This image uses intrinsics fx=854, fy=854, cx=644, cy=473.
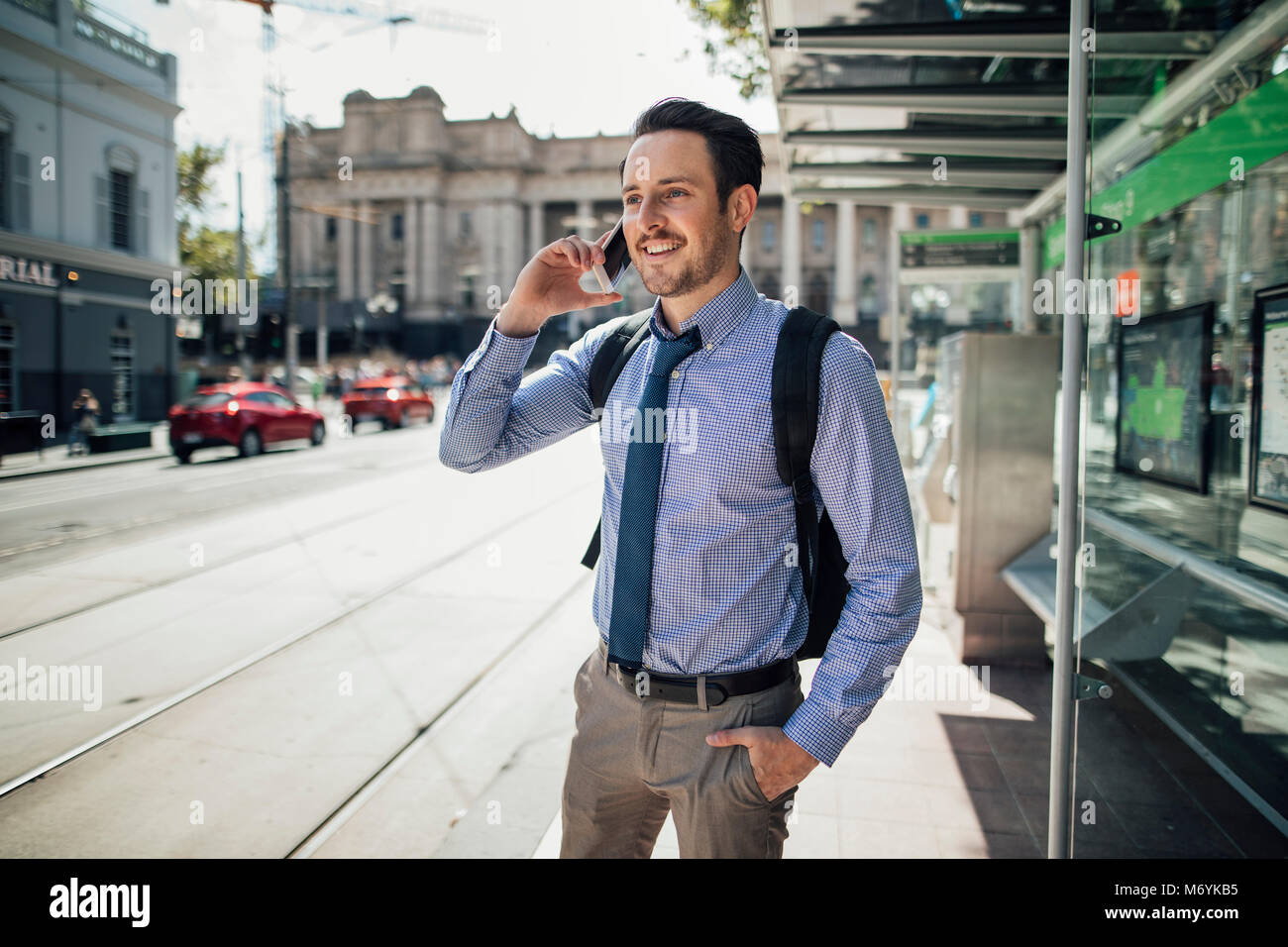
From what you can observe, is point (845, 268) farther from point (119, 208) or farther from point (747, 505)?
point (747, 505)

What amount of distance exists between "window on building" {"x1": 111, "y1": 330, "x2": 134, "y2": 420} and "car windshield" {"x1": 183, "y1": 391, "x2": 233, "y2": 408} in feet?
41.0

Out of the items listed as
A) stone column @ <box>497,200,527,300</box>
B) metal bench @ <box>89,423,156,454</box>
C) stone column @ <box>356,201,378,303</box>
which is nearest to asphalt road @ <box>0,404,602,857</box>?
metal bench @ <box>89,423,156,454</box>

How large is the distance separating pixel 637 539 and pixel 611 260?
0.67 metres

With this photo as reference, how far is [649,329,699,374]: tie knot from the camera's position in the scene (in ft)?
6.17

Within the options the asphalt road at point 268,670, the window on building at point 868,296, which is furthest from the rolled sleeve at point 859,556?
the window on building at point 868,296

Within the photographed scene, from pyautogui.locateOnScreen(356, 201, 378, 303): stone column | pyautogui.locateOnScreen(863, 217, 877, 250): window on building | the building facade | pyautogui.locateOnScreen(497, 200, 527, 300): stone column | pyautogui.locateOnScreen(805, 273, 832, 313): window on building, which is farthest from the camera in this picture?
pyautogui.locateOnScreen(863, 217, 877, 250): window on building

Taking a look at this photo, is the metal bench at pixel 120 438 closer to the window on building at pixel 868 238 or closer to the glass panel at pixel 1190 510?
the glass panel at pixel 1190 510

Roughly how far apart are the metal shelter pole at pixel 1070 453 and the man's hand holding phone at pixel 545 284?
3.78 ft

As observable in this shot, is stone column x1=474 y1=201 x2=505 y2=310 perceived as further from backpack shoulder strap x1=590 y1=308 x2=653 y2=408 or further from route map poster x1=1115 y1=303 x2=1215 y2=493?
backpack shoulder strap x1=590 y1=308 x2=653 y2=408

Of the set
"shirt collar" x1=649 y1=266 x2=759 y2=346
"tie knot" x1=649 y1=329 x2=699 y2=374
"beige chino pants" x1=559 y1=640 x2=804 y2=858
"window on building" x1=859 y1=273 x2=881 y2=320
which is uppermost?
"window on building" x1=859 y1=273 x2=881 y2=320

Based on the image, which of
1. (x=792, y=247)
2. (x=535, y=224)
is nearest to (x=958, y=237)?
(x=792, y=247)

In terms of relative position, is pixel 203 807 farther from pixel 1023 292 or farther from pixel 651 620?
pixel 1023 292

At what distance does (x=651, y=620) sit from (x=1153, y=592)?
2701 mm

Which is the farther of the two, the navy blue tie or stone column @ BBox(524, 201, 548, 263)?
stone column @ BBox(524, 201, 548, 263)
